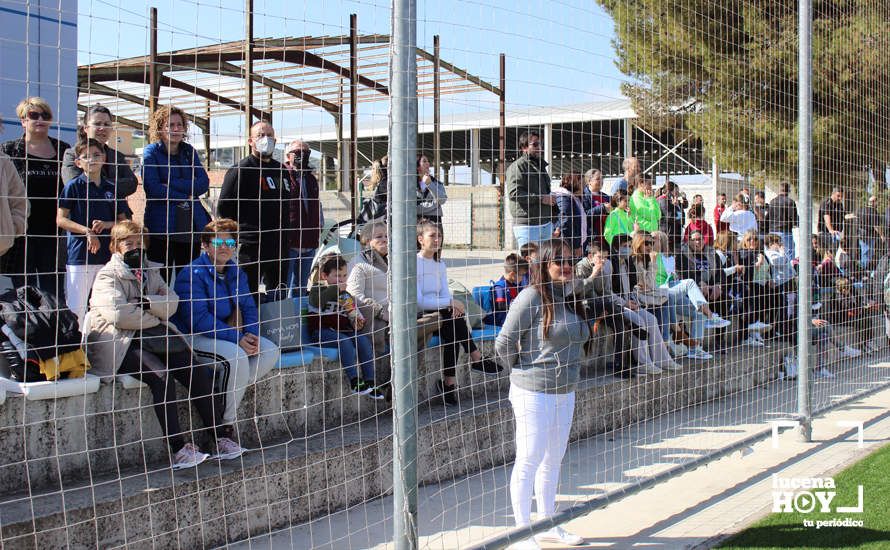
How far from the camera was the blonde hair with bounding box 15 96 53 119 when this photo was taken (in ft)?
13.3

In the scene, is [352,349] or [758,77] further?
[758,77]

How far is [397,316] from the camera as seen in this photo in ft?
10.9

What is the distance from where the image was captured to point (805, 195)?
6.36 metres

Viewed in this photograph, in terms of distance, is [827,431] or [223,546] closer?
[223,546]

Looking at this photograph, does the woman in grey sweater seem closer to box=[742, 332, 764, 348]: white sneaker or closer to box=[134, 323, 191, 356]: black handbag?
box=[134, 323, 191, 356]: black handbag

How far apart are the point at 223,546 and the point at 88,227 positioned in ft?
5.71

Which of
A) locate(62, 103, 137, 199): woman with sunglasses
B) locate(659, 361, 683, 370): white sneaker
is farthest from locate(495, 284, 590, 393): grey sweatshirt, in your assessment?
locate(659, 361, 683, 370): white sneaker

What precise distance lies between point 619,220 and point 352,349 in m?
2.50

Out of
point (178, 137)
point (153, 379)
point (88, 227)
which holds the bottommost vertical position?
point (153, 379)

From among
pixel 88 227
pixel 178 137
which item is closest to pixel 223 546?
pixel 88 227

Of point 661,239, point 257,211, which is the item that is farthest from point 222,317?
point 661,239

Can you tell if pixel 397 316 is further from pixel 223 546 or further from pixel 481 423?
pixel 481 423

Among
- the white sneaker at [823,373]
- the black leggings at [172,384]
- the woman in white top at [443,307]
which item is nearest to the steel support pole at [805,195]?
the white sneaker at [823,373]

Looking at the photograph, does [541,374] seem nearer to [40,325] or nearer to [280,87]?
[40,325]
